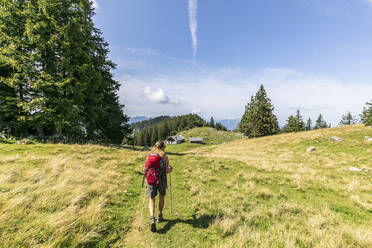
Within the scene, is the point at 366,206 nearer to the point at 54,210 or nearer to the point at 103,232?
the point at 103,232

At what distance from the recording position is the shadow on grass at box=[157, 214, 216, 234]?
4.81 meters

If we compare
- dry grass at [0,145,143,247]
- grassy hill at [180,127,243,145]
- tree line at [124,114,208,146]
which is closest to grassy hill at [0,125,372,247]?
dry grass at [0,145,143,247]

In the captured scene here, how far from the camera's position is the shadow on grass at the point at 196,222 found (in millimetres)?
4807

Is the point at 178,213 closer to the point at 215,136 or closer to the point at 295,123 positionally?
the point at 295,123

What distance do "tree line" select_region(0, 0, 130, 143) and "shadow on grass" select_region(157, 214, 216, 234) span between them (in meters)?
15.1

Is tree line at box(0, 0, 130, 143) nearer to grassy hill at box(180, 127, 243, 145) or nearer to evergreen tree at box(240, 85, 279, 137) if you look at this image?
evergreen tree at box(240, 85, 279, 137)

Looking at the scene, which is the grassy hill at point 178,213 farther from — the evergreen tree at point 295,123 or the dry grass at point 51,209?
the evergreen tree at point 295,123

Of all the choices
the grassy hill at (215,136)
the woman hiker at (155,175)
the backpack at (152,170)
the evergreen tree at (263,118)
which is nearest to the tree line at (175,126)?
the grassy hill at (215,136)

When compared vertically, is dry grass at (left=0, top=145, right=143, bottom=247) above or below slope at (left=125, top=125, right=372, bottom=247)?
above

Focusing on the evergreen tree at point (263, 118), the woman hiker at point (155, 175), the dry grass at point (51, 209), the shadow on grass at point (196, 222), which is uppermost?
the evergreen tree at point (263, 118)

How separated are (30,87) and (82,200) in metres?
16.5

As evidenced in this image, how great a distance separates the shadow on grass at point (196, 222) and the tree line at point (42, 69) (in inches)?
594

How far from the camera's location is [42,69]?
47.5 ft

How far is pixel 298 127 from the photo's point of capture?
73000 mm
